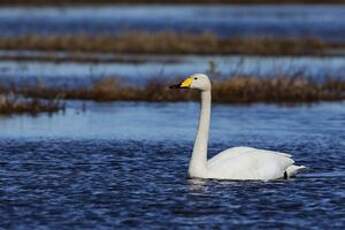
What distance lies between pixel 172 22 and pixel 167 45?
2035cm

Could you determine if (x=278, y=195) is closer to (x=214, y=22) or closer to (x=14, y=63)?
(x=14, y=63)

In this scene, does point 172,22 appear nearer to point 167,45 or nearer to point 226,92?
point 167,45

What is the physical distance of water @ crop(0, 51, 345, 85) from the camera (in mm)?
30109

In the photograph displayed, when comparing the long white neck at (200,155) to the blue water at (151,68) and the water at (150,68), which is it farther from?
the water at (150,68)

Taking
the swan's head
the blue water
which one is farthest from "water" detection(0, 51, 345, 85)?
the swan's head

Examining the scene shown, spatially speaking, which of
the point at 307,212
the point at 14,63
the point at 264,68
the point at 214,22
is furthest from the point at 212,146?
the point at 214,22

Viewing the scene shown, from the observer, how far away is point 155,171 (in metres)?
15.7

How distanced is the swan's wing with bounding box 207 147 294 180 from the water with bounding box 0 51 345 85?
42.6ft

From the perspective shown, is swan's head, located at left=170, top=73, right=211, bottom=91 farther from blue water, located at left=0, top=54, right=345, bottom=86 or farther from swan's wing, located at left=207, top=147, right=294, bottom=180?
blue water, located at left=0, top=54, right=345, bottom=86

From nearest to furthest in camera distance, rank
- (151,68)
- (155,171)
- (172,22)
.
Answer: (155,171) → (151,68) → (172,22)

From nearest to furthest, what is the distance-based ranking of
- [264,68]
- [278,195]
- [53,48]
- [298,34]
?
[278,195], [264,68], [53,48], [298,34]

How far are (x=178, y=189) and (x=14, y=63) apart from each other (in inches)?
857

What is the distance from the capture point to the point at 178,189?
1420 cm

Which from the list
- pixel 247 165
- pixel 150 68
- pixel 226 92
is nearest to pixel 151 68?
pixel 150 68
